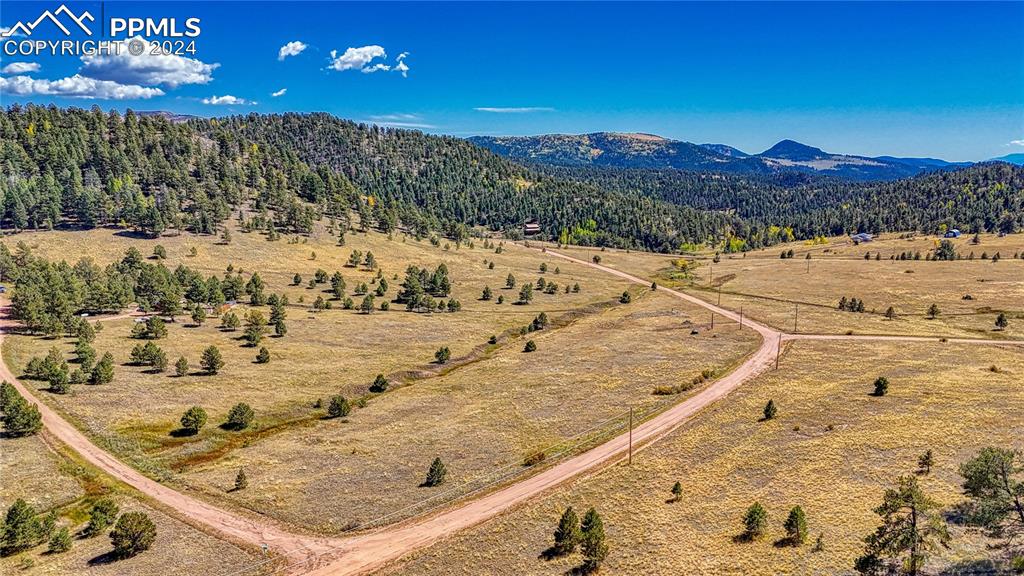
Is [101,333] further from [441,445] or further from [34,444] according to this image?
[441,445]

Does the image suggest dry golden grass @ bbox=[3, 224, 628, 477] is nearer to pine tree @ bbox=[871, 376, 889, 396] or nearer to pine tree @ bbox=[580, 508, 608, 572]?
pine tree @ bbox=[580, 508, 608, 572]

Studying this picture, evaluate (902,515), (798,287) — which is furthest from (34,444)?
(798,287)

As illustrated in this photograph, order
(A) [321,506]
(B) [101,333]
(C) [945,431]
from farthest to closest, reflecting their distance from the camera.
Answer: (B) [101,333] < (C) [945,431] < (A) [321,506]

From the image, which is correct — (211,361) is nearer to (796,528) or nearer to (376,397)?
(376,397)

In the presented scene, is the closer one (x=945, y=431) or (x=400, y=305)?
(x=945, y=431)

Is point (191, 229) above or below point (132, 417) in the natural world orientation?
above

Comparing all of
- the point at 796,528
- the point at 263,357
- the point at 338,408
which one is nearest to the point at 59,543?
the point at 338,408

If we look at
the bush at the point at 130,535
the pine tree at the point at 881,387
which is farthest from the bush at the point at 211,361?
the pine tree at the point at 881,387
